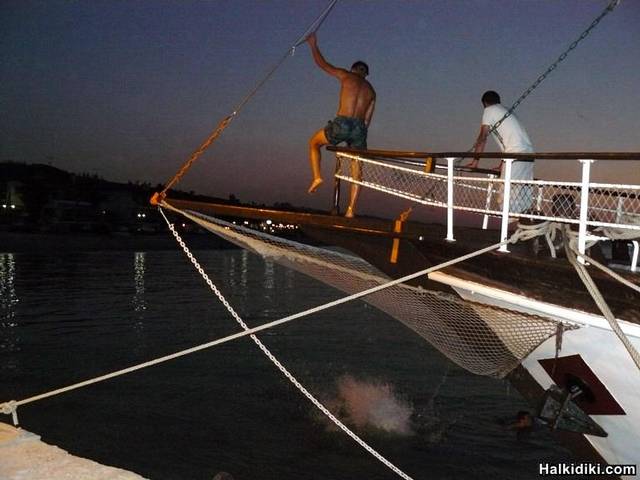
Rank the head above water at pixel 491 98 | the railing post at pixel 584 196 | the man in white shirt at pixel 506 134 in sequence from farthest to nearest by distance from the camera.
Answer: the head above water at pixel 491 98 → the man in white shirt at pixel 506 134 → the railing post at pixel 584 196

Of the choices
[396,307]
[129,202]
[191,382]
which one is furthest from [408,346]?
[129,202]

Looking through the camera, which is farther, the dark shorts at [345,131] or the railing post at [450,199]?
the dark shorts at [345,131]

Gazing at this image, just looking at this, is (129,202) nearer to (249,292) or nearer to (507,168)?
(249,292)

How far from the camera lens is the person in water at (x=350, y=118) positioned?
567 cm

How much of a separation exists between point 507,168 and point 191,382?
339 inches

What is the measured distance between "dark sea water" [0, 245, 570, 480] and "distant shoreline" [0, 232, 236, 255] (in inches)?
1886

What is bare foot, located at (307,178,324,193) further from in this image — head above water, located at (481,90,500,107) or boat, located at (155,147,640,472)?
head above water, located at (481,90,500,107)

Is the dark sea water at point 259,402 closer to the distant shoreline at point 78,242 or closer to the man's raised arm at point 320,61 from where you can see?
the man's raised arm at point 320,61

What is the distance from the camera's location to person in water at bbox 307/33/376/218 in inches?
223

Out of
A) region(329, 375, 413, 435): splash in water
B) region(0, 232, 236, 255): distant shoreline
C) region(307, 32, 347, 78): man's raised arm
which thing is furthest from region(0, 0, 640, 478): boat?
region(0, 232, 236, 255): distant shoreline

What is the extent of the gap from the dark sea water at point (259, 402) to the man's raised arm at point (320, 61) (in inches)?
189

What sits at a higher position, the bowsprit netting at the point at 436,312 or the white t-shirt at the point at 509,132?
the white t-shirt at the point at 509,132

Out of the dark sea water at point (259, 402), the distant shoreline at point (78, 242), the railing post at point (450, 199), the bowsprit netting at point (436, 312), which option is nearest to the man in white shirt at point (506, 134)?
the railing post at point (450, 199)

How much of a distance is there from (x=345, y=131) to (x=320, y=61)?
0.92 metres
